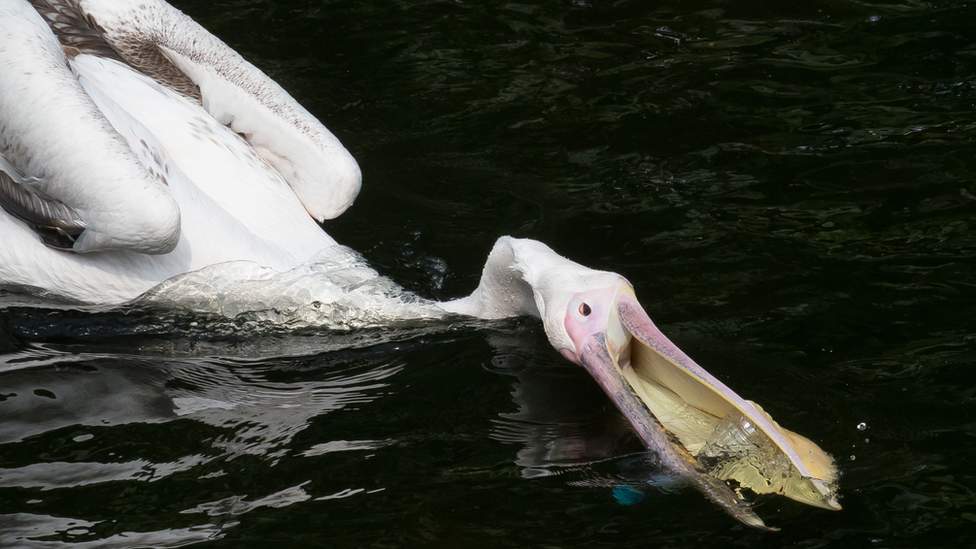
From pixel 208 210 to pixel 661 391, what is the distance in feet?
7.18

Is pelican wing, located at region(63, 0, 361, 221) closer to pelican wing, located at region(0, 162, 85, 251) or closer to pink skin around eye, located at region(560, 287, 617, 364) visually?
pelican wing, located at region(0, 162, 85, 251)

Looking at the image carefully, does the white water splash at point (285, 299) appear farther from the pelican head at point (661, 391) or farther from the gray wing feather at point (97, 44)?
the gray wing feather at point (97, 44)

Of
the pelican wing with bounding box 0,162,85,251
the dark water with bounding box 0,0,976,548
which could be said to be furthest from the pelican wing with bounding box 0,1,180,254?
the dark water with bounding box 0,0,976,548

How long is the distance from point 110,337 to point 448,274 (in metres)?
1.62

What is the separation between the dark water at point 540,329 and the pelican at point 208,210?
169mm

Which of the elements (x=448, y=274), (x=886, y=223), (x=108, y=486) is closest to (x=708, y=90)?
(x=886, y=223)

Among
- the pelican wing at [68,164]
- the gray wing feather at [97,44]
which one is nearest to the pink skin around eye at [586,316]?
the pelican wing at [68,164]

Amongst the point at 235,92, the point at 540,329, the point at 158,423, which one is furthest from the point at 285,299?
the point at 235,92

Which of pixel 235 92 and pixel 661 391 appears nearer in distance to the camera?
pixel 661 391

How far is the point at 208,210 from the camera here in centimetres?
407

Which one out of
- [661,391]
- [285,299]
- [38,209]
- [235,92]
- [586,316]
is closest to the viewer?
[661,391]

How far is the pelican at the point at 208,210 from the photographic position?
3041 millimetres

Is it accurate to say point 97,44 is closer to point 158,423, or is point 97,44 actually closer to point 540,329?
point 158,423

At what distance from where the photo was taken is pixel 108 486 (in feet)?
9.70
